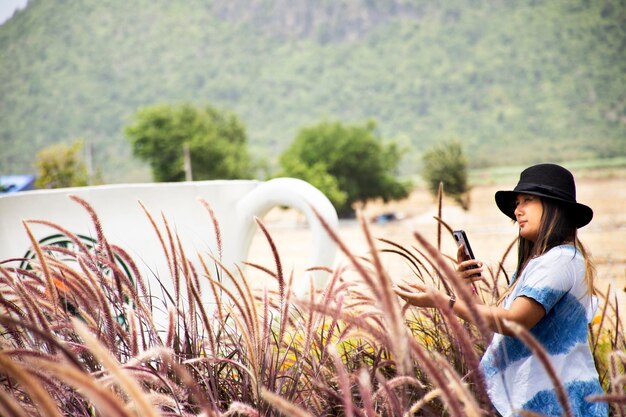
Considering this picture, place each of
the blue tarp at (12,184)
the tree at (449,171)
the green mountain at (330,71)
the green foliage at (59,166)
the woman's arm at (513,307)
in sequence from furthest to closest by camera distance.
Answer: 1. the green mountain at (330,71)
2. the tree at (449,171)
3. the green foliage at (59,166)
4. the blue tarp at (12,184)
5. the woman's arm at (513,307)

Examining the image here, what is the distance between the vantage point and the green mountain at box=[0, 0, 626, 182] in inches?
3255

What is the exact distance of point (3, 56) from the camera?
338 feet

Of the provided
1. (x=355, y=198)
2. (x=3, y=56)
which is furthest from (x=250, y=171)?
(x=3, y=56)

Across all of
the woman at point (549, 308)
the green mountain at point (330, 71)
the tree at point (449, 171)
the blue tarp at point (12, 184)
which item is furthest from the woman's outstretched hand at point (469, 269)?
A: the green mountain at point (330, 71)

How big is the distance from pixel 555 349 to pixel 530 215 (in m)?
0.31

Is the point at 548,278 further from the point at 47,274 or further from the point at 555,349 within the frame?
the point at 47,274

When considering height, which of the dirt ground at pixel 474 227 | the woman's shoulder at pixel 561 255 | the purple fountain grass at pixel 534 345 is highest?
the purple fountain grass at pixel 534 345

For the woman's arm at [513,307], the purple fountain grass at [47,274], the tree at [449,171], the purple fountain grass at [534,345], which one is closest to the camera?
the purple fountain grass at [534,345]

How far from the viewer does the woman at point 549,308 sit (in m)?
1.16

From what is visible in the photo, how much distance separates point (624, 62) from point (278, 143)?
5144 cm

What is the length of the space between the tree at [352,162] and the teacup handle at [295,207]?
4890cm

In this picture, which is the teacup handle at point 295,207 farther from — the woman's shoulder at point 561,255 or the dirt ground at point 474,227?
the dirt ground at point 474,227

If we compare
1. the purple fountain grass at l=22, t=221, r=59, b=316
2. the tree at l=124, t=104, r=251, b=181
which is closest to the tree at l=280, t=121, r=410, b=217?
the tree at l=124, t=104, r=251, b=181

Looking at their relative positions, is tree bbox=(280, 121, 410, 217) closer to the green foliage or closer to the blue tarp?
the green foliage
